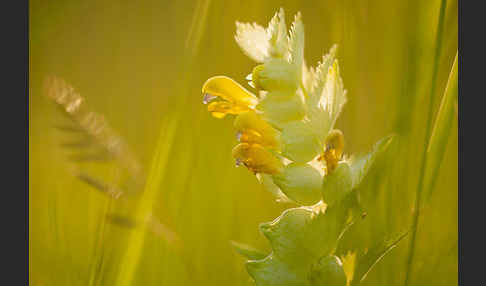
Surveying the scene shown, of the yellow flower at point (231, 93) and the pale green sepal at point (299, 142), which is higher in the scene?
the yellow flower at point (231, 93)

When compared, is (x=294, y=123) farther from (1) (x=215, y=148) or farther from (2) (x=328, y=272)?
(1) (x=215, y=148)


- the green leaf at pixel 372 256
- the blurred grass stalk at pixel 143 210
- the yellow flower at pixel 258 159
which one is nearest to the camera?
the green leaf at pixel 372 256

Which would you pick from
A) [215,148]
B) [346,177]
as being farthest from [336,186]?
[215,148]

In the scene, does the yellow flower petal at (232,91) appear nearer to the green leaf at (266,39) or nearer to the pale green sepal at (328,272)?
the green leaf at (266,39)

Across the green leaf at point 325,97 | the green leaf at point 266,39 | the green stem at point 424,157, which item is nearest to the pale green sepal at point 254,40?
the green leaf at point 266,39

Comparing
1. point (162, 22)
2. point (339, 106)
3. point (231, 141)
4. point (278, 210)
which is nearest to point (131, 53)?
point (162, 22)

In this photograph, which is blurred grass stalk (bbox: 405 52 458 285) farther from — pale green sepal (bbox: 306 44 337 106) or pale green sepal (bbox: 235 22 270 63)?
pale green sepal (bbox: 235 22 270 63)

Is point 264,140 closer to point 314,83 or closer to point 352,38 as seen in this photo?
point 314,83
